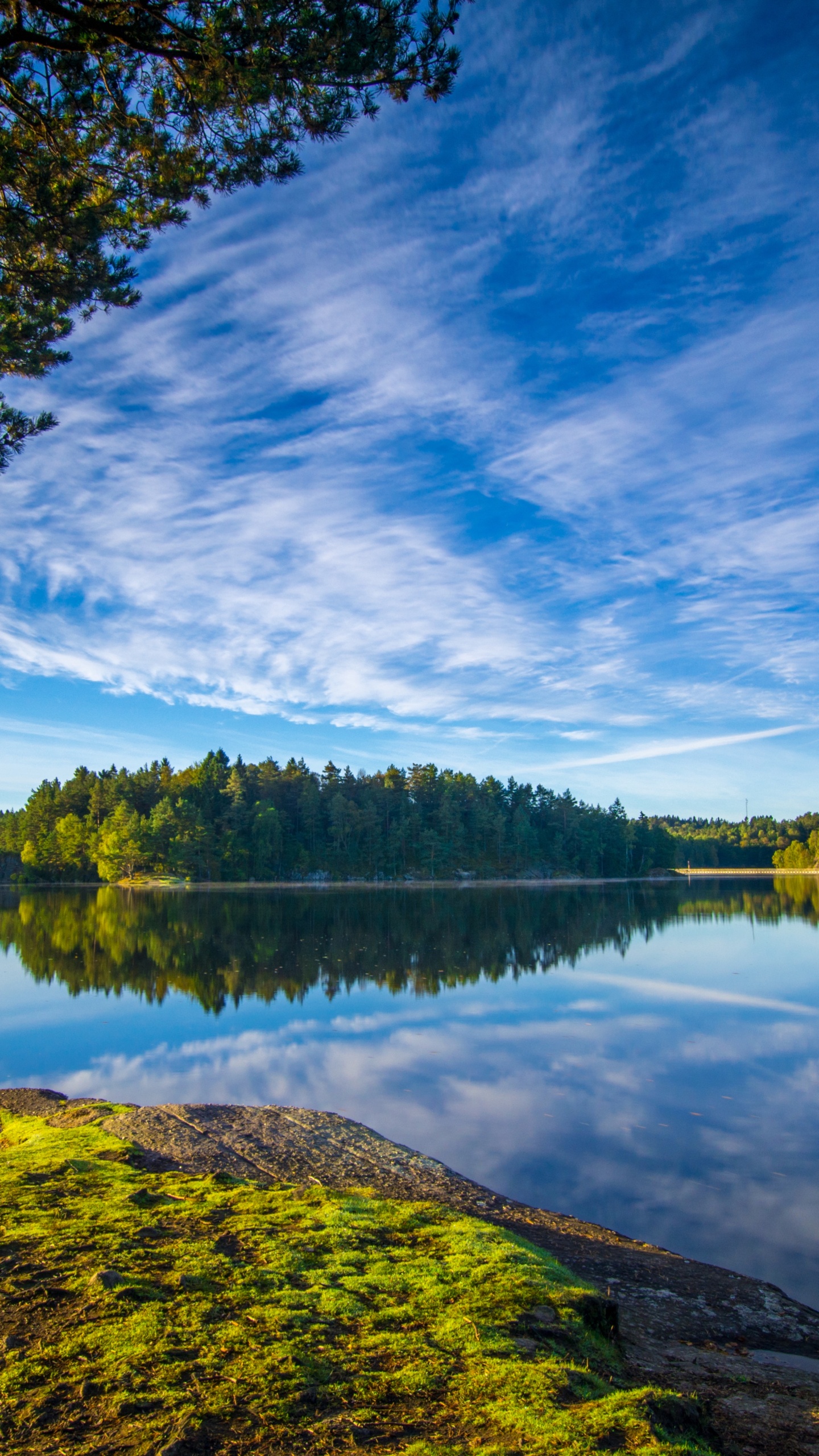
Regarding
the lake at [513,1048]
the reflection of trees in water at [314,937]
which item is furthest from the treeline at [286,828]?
the lake at [513,1048]

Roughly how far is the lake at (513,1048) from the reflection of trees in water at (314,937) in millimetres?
275

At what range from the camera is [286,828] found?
120500 mm

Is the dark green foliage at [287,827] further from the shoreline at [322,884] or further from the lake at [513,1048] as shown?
the lake at [513,1048]

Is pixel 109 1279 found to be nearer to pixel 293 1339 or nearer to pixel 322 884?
pixel 293 1339

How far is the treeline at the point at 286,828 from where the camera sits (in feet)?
357

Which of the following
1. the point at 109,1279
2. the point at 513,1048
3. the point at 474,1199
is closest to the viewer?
the point at 109,1279

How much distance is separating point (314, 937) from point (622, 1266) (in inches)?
1339

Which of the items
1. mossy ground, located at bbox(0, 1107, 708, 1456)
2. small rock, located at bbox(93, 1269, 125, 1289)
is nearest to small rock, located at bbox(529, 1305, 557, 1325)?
mossy ground, located at bbox(0, 1107, 708, 1456)

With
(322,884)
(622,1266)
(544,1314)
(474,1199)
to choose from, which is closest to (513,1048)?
(474,1199)

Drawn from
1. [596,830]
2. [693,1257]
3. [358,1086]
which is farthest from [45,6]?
[596,830]

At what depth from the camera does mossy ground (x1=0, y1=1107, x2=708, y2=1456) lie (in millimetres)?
4242

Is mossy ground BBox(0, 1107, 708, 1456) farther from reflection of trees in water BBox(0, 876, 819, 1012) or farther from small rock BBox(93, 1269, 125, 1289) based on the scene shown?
reflection of trees in water BBox(0, 876, 819, 1012)

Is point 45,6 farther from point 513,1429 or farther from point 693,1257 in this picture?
point 693,1257

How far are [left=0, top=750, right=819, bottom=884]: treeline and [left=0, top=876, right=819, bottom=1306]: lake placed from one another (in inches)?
2576
